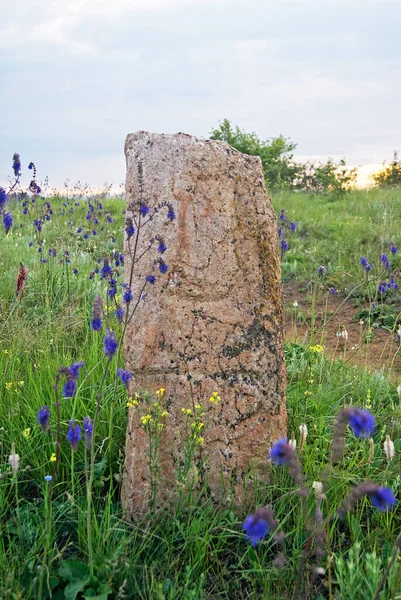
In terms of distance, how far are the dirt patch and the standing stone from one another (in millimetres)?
1877

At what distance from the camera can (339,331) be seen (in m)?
4.83

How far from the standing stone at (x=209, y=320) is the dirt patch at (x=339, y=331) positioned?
1.88 m

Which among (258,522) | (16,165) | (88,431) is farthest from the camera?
(16,165)

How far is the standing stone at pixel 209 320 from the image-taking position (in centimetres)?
278

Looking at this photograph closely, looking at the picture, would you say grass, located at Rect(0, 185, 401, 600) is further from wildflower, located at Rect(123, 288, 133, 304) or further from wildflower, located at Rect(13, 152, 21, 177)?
wildflower, located at Rect(13, 152, 21, 177)

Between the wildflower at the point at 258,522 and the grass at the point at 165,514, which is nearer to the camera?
the wildflower at the point at 258,522

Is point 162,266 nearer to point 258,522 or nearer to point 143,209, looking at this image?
point 143,209

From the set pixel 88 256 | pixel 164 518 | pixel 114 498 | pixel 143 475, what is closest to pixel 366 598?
pixel 164 518

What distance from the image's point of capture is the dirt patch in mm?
5352

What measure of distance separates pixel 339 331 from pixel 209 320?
2.29 m

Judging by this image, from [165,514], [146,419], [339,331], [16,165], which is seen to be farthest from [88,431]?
[339,331]

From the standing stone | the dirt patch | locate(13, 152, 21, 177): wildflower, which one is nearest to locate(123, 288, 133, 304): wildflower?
the standing stone

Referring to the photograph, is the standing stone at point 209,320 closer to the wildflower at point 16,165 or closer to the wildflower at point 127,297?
the wildflower at point 127,297

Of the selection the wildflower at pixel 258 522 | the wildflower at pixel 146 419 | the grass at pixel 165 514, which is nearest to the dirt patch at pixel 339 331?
the grass at pixel 165 514
